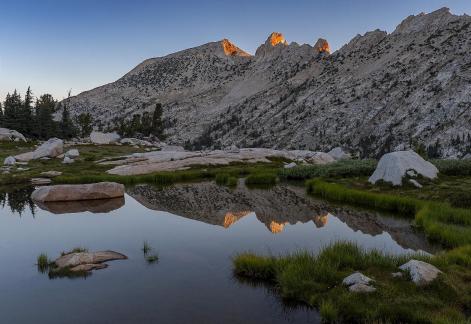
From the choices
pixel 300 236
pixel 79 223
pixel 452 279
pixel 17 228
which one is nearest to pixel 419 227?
pixel 300 236

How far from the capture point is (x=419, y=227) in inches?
918

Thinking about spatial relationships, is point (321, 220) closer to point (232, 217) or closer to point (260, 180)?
point (232, 217)

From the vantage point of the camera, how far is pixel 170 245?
2072 centimetres

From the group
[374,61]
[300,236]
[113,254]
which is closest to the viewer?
[113,254]

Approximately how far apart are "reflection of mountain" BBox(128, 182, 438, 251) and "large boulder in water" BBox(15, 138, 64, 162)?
86.5 ft

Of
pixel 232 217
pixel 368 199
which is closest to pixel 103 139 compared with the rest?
A: pixel 232 217

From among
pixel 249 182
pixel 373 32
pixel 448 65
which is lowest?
pixel 249 182

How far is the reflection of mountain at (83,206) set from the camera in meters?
30.5

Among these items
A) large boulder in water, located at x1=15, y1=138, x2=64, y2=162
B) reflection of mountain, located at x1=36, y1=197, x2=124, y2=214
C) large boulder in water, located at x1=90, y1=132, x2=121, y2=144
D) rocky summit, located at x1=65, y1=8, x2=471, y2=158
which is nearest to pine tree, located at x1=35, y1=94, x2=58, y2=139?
large boulder in water, located at x1=90, y1=132, x2=121, y2=144

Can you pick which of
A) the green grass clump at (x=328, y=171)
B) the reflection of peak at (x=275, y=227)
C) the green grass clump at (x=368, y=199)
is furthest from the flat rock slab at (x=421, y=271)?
the green grass clump at (x=328, y=171)

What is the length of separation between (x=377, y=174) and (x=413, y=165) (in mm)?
3072

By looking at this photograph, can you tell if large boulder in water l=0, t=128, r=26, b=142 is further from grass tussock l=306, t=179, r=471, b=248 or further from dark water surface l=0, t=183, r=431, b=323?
grass tussock l=306, t=179, r=471, b=248

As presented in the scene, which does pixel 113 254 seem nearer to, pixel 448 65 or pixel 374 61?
pixel 448 65

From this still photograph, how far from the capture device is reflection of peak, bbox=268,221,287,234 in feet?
78.8
